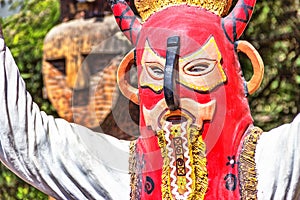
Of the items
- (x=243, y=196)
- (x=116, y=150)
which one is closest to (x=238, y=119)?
(x=243, y=196)

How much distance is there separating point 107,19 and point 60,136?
120 centimetres

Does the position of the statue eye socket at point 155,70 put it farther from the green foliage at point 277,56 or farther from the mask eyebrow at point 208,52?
the green foliage at point 277,56

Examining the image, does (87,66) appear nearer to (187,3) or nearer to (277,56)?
(277,56)

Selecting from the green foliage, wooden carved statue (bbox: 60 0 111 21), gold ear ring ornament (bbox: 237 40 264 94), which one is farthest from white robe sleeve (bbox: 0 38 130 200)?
the green foliage

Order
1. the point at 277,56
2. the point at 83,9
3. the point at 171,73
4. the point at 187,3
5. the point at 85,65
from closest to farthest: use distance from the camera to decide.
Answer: the point at 171,73
the point at 187,3
the point at 85,65
the point at 83,9
the point at 277,56

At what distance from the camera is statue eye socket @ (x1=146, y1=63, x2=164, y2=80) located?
1961mm

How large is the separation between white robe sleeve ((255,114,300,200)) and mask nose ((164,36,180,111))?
22 cm

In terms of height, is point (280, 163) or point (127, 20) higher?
point (127, 20)

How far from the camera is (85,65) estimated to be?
10.4 feet

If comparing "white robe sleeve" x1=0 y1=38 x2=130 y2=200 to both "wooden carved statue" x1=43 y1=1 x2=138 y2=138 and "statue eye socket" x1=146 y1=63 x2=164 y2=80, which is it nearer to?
"statue eye socket" x1=146 y1=63 x2=164 y2=80

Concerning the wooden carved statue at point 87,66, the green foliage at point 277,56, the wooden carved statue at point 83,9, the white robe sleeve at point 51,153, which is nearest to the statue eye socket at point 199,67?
the white robe sleeve at point 51,153

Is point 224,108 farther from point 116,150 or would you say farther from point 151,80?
point 116,150

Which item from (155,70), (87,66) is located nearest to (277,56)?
(87,66)

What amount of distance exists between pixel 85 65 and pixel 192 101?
1265mm
